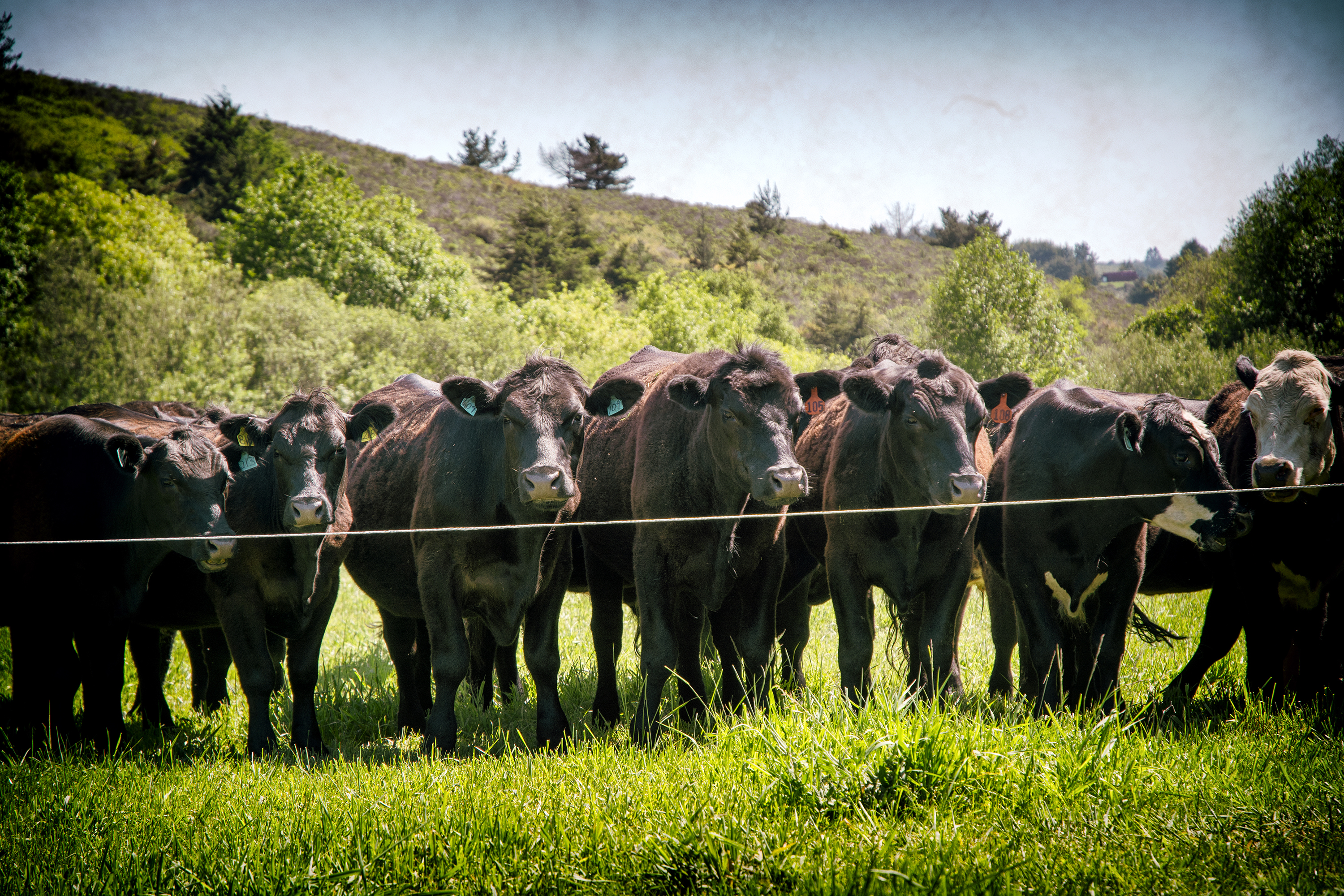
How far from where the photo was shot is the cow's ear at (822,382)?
5883mm

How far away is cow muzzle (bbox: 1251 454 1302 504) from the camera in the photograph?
4898mm

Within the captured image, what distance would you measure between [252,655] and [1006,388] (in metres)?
5.31

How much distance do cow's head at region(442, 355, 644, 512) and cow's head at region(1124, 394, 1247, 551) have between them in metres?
3.11

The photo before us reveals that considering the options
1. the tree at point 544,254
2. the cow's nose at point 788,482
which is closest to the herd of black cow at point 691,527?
the cow's nose at point 788,482

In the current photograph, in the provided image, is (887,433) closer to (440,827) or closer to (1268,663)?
(1268,663)

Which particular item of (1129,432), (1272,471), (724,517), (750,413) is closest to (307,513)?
(724,517)

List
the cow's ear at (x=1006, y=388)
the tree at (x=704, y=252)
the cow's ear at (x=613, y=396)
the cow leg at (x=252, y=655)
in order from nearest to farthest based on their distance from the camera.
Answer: the cow leg at (x=252, y=655) < the cow's ear at (x=613, y=396) < the cow's ear at (x=1006, y=388) < the tree at (x=704, y=252)

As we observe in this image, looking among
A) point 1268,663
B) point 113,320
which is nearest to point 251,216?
point 113,320

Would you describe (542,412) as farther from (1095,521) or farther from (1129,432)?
(1129,432)

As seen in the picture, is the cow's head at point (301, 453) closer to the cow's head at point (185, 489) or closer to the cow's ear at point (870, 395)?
the cow's head at point (185, 489)

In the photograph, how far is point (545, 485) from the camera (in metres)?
4.71

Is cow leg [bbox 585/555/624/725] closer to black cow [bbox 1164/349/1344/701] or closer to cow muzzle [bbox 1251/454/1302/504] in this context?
black cow [bbox 1164/349/1344/701]

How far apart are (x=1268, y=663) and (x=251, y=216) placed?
44.5m

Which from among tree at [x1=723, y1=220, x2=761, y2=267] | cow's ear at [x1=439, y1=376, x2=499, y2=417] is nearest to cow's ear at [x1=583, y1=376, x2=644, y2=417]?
cow's ear at [x1=439, y1=376, x2=499, y2=417]
